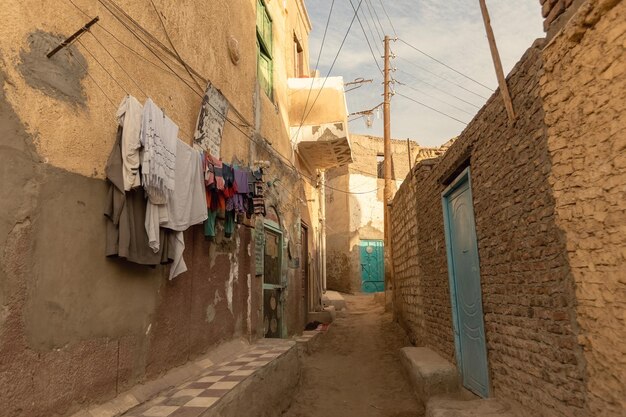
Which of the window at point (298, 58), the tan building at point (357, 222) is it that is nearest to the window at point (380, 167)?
the tan building at point (357, 222)

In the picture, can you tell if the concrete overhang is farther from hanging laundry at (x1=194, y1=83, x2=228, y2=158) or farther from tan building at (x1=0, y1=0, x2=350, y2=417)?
hanging laundry at (x1=194, y1=83, x2=228, y2=158)

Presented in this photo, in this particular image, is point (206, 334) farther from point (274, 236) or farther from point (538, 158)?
point (538, 158)

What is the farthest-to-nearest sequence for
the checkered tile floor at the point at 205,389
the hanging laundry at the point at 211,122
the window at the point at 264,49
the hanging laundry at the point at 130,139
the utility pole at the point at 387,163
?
the utility pole at the point at 387,163 → the window at the point at 264,49 → the hanging laundry at the point at 211,122 → the hanging laundry at the point at 130,139 → the checkered tile floor at the point at 205,389

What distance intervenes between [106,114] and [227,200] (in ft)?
6.88

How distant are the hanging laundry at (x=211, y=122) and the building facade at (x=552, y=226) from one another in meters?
3.03

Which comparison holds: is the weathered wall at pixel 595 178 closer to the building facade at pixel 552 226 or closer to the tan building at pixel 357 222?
the building facade at pixel 552 226

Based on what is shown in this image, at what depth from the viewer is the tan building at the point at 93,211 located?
252 cm

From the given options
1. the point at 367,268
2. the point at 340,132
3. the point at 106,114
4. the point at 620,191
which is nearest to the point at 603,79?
the point at 620,191

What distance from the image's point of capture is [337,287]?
20.3m

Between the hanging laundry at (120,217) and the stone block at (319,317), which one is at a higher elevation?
the hanging laundry at (120,217)

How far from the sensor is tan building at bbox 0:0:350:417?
2520 millimetres

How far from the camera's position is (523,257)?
11.8 ft

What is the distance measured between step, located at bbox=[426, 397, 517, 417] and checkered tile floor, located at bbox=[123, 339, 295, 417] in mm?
1832

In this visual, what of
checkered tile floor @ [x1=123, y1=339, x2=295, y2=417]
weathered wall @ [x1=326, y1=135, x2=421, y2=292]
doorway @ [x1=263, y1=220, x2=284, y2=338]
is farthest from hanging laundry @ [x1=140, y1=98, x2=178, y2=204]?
weathered wall @ [x1=326, y1=135, x2=421, y2=292]
